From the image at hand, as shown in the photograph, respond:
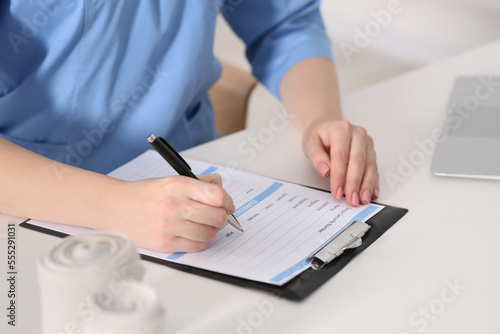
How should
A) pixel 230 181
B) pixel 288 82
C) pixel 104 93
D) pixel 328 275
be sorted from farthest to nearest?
pixel 288 82, pixel 104 93, pixel 230 181, pixel 328 275

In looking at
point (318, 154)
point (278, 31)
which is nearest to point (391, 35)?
point (278, 31)

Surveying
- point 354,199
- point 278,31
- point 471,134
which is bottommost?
point 471,134

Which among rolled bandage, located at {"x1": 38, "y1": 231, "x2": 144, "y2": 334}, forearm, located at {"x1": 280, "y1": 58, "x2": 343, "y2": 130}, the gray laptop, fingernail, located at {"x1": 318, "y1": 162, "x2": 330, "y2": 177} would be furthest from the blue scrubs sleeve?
rolled bandage, located at {"x1": 38, "y1": 231, "x2": 144, "y2": 334}

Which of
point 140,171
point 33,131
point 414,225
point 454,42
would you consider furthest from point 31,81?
point 454,42

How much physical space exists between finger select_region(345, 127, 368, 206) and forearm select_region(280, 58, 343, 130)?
12 centimetres

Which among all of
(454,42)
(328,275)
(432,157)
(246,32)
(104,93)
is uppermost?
(104,93)

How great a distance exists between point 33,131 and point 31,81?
77mm

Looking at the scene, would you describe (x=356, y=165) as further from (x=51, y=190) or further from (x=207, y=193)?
(x=51, y=190)

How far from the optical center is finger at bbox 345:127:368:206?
0.81 meters

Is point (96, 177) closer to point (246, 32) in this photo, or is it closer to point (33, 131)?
point (33, 131)

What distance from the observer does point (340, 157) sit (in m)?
0.87

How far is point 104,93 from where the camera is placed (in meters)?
1.00

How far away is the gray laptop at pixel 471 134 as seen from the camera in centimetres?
89

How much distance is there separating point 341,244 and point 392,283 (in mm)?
74
